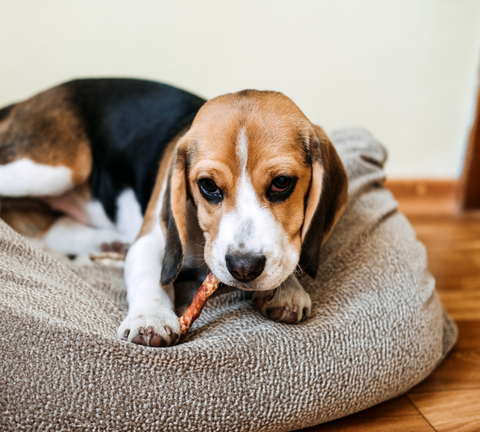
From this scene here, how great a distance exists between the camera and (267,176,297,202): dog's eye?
1.87m

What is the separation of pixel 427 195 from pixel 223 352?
3.61 meters

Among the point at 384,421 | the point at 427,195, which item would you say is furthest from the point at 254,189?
the point at 427,195

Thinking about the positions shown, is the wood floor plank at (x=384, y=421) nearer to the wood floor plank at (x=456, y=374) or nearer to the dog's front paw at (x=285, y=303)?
the wood floor plank at (x=456, y=374)

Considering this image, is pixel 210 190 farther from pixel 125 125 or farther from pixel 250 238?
pixel 125 125

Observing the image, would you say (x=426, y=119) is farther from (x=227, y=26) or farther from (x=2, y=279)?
(x=2, y=279)

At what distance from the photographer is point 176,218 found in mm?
2002

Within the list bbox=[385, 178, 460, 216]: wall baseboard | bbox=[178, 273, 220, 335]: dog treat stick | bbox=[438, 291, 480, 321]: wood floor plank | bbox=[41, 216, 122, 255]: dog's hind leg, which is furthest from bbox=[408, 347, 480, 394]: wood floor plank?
bbox=[385, 178, 460, 216]: wall baseboard

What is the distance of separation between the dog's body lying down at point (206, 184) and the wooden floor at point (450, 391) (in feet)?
1.68

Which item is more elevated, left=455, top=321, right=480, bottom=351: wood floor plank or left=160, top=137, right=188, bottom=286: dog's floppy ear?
left=160, top=137, right=188, bottom=286: dog's floppy ear

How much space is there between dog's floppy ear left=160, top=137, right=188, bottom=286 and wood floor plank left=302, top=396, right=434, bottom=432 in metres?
0.81

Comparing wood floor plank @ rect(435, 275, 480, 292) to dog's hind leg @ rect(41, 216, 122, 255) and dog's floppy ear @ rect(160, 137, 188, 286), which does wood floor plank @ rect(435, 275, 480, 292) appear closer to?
dog's floppy ear @ rect(160, 137, 188, 286)

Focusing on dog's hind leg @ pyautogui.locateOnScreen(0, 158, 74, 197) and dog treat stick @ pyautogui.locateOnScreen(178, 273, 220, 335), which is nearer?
dog treat stick @ pyautogui.locateOnScreen(178, 273, 220, 335)

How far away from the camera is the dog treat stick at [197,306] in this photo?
1.85 meters

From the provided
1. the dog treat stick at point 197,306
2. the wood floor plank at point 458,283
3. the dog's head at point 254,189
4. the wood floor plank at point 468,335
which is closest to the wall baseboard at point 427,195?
the wood floor plank at point 458,283
